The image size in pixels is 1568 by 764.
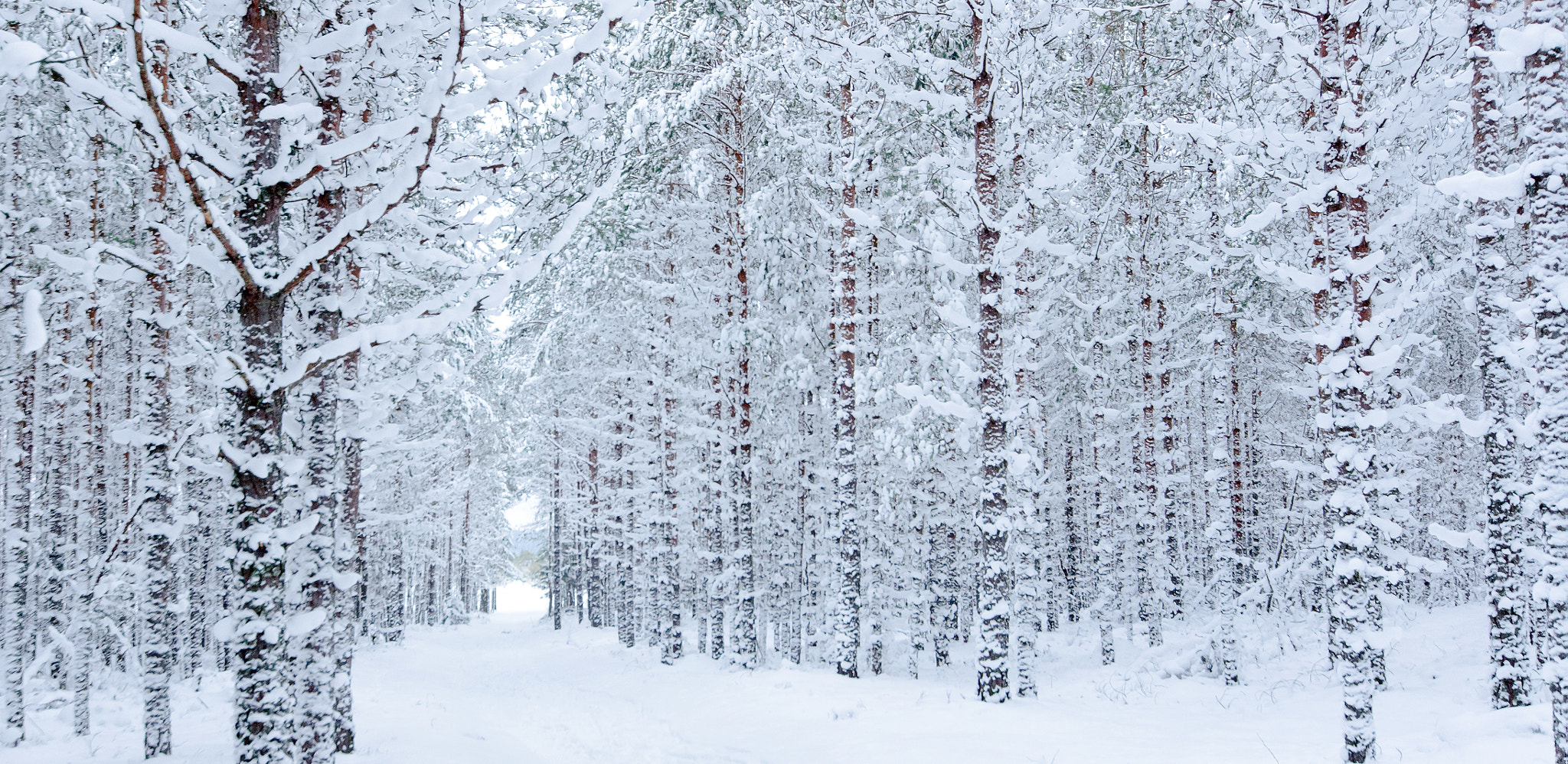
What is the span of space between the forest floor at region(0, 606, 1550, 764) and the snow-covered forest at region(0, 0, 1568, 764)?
1.86 feet

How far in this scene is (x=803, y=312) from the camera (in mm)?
14719

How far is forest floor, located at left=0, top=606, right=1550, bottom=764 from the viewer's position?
7.16 m

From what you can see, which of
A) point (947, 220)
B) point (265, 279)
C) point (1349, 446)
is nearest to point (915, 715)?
point (1349, 446)

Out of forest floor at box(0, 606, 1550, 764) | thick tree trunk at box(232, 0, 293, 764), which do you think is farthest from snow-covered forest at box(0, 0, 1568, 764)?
forest floor at box(0, 606, 1550, 764)

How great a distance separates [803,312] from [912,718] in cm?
781

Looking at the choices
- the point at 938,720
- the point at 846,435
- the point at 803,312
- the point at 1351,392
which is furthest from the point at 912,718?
the point at 803,312

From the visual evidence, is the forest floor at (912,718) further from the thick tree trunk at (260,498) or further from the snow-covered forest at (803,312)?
the thick tree trunk at (260,498)

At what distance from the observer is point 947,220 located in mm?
11344

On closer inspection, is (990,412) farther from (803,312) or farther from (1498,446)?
(803,312)

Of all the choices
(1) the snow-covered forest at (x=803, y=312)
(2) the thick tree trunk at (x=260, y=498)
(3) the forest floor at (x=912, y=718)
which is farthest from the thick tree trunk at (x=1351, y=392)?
(2) the thick tree trunk at (x=260, y=498)

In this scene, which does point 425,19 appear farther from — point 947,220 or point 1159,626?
point 1159,626

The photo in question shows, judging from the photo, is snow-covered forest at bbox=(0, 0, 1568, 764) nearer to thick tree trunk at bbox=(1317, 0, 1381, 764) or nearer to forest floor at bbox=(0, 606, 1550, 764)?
thick tree trunk at bbox=(1317, 0, 1381, 764)

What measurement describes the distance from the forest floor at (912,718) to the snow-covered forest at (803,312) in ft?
1.86

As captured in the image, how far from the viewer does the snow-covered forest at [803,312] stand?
3.61 m
